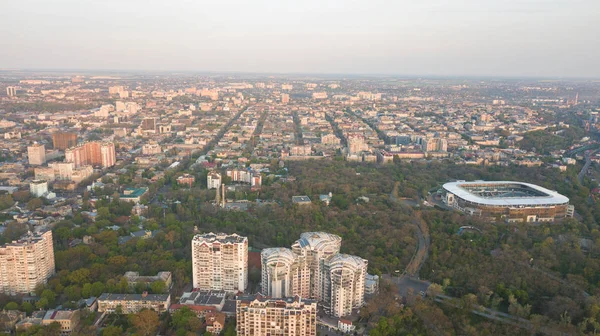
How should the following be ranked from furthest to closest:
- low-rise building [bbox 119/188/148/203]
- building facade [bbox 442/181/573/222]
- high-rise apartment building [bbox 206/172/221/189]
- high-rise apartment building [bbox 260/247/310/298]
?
high-rise apartment building [bbox 206/172/221/189] < low-rise building [bbox 119/188/148/203] < building facade [bbox 442/181/573/222] < high-rise apartment building [bbox 260/247/310/298]

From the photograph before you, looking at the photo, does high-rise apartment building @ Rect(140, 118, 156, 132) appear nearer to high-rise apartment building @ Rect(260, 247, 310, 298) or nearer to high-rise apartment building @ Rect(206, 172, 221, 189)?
high-rise apartment building @ Rect(206, 172, 221, 189)

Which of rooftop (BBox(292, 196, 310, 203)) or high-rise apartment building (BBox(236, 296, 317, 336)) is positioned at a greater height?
rooftop (BBox(292, 196, 310, 203))

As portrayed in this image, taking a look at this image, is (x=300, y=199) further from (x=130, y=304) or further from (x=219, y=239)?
(x=130, y=304)

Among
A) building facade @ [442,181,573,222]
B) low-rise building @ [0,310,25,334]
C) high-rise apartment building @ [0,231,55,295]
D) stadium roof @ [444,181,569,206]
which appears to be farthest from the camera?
stadium roof @ [444,181,569,206]

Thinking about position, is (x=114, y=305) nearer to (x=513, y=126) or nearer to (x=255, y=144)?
(x=255, y=144)

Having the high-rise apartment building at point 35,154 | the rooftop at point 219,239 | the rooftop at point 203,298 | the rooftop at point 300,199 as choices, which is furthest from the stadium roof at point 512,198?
the high-rise apartment building at point 35,154

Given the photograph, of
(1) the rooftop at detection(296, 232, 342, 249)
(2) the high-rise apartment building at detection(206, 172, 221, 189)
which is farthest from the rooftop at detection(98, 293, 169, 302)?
(2) the high-rise apartment building at detection(206, 172, 221, 189)
